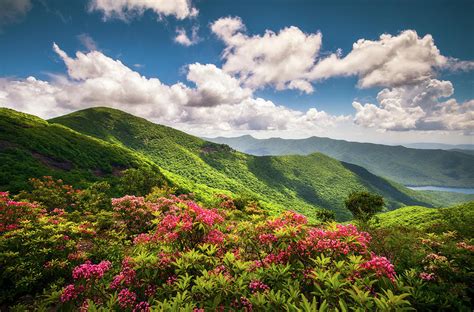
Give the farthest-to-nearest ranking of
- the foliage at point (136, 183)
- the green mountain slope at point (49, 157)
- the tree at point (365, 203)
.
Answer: the tree at point (365, 203) < the foliage at point (136, 183) < the green mountain slope at point (49, 157)

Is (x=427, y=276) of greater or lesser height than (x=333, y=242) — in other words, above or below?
below

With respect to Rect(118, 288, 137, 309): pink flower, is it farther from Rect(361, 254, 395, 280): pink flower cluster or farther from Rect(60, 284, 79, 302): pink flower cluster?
Rect(361, 254, 395, 280): pink flower cluster

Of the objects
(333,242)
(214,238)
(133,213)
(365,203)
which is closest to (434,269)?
(333,242)

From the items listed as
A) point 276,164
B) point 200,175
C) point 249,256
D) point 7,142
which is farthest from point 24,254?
point 276,164

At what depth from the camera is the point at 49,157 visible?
134 ft

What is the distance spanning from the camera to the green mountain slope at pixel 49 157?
95.1 feet

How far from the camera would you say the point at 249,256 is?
883cm

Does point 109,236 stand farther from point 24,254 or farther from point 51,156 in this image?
point 51,156

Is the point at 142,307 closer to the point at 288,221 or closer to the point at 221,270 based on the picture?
the point at 221,270

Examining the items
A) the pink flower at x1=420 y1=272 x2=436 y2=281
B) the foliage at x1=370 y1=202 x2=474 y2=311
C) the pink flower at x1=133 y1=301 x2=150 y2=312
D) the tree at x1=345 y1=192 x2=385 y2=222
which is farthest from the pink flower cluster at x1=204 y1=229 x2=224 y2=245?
the tree at x1=345 y1=192 x2=385 y2=222

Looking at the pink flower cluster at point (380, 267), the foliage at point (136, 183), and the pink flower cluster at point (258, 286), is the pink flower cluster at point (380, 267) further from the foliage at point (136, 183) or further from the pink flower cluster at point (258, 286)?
the foliage at point (136, 183)

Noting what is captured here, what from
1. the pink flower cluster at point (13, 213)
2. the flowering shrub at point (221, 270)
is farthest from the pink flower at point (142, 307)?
the pink flower cluster at point (13, 213)

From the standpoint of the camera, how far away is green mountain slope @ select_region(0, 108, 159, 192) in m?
29.0

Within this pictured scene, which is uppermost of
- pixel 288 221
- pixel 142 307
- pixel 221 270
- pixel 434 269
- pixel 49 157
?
pixel 49 157
